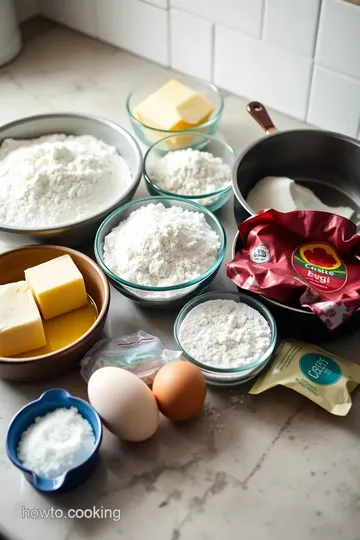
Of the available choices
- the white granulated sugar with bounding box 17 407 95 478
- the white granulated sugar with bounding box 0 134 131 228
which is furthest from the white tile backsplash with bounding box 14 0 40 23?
the white granulated sugar with bounding box 17 407 95 478

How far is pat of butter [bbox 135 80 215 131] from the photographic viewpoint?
131cm

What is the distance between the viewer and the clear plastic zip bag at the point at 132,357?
0.96 meters

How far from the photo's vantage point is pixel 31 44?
1634 millimetres

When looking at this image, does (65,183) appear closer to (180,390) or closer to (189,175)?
(189,175)

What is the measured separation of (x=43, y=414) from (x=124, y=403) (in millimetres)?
116

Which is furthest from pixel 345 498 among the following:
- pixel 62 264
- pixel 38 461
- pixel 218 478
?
pixel 62 264

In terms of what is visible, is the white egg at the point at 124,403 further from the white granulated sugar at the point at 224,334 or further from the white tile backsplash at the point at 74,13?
the white tile backsplash at the point at 74,13

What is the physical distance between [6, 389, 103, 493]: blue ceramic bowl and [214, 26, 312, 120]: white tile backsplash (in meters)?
0.79

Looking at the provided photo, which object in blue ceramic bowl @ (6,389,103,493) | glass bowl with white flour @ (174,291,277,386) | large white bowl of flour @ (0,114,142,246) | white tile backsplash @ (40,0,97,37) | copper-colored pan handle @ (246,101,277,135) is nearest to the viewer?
blue ceramic bowl @ (6,389,103,493)

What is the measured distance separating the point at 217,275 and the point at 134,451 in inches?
13.6

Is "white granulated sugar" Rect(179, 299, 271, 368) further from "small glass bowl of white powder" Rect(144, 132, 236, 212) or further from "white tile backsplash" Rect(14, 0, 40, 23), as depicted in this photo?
"white tile backsplash" Rect(14, 0, 40, 23)

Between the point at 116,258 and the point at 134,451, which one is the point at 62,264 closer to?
the point at 116,258

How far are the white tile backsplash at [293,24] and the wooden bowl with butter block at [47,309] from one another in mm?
593

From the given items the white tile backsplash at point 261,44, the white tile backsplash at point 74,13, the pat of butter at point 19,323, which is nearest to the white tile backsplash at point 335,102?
the white tile backsplash at point 261,44
